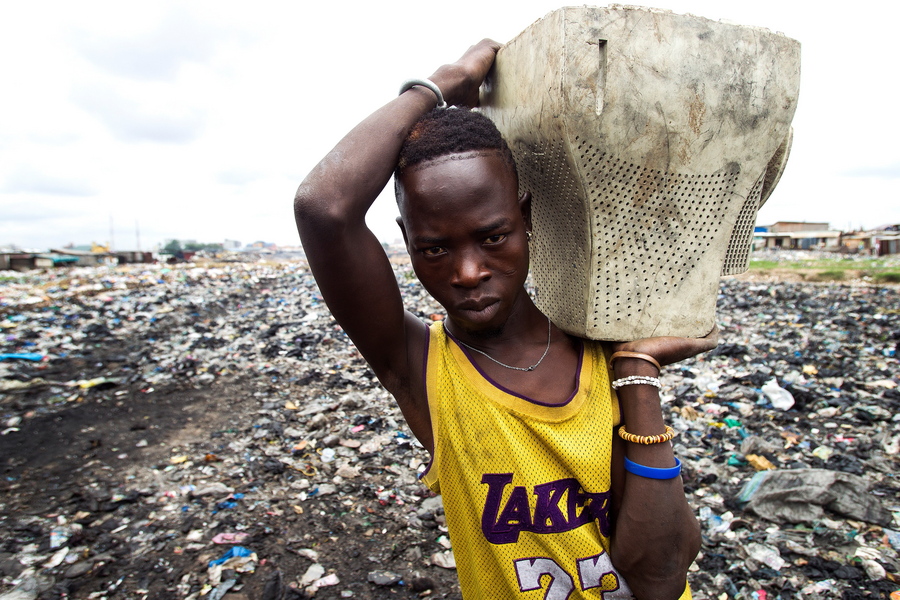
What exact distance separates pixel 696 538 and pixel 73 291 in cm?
1166

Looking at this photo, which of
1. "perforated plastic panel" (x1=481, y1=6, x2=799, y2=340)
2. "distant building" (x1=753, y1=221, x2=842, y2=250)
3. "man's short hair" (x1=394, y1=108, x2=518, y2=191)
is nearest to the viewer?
"perforated plastic panel" (x1=481, y1=6, x2=799, y2=340)

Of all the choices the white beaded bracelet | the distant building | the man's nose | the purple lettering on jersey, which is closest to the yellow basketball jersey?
the purple lettering on jersey

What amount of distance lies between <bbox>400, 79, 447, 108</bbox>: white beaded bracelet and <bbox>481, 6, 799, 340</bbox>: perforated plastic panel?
0.49ft

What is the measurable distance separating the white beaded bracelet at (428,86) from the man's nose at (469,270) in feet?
1.34

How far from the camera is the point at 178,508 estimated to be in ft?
10.1

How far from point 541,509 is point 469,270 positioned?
1.83 feet

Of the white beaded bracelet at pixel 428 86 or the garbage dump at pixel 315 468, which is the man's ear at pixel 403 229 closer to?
the white beaded bracelet at pixel 428 86

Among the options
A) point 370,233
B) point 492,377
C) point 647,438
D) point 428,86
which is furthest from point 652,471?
point 428,86

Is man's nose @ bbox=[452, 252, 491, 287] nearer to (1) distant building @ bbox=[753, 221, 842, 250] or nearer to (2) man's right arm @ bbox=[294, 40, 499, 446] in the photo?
(2) man's right arm @ bbox=[294, 40, 499, 446]

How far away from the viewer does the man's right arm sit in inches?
38.1

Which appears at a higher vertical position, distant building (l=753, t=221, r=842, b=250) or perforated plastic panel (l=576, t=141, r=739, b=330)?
distant building (l=753, t=221, r=842, b=250)

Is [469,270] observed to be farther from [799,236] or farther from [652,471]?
[799,236]

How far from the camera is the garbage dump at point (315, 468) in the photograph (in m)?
2.51

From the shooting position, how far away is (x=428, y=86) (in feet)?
3.79
